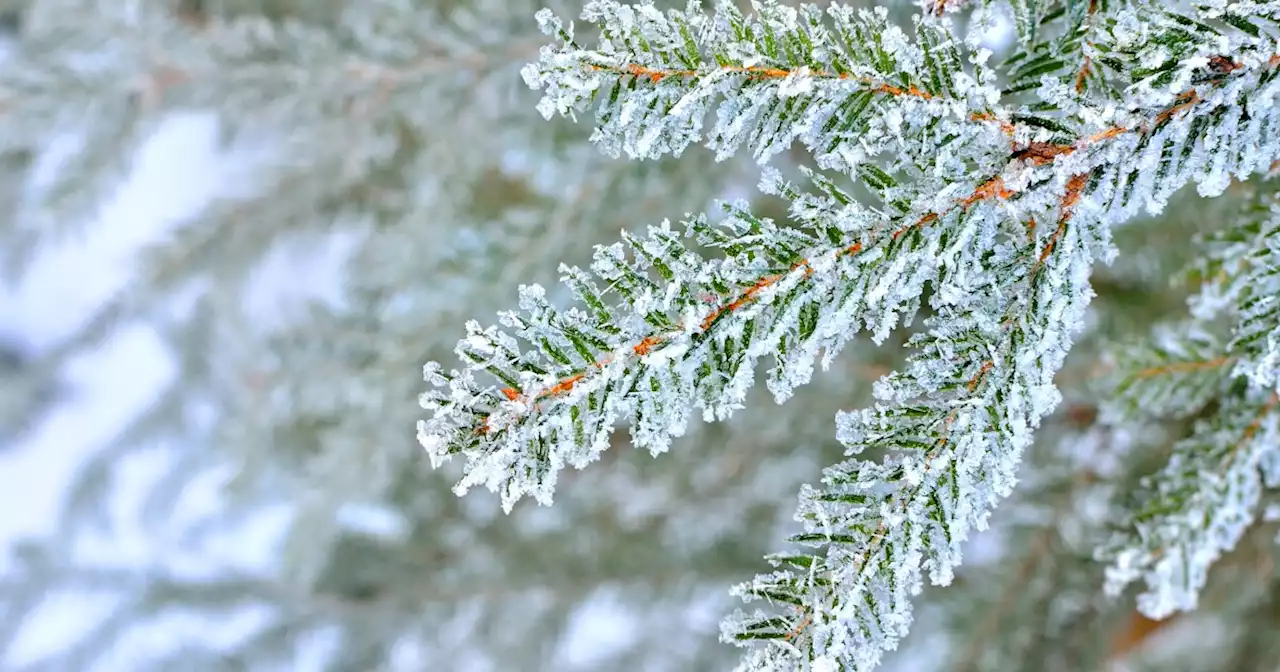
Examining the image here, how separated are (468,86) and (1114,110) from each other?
68cm

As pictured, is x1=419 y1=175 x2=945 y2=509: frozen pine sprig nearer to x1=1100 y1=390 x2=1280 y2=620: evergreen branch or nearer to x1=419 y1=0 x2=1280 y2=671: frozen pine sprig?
x1=419 y1=0 x2=1280 y2=671: frozen pine sprig

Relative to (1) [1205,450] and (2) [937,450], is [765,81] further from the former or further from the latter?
(1) [1205,450]

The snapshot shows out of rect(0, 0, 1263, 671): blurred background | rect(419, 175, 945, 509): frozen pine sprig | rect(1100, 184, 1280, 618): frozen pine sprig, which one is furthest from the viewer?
rect(0, 0, 1263, 671): blurred background

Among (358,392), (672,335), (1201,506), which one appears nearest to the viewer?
(672,335)

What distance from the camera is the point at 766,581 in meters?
0.33

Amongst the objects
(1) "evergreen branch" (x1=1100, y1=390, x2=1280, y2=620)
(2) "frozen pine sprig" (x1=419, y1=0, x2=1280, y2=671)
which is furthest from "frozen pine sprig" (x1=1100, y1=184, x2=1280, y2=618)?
(2) "frozen pine sprig" (x1=419, y1=0, x2=1280, y2=671)

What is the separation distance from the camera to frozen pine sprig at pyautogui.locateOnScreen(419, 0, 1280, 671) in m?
0.30

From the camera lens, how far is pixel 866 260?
12.1 inches

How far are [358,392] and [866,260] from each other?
0.70 m

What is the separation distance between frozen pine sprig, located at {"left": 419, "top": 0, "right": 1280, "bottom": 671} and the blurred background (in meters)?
0.23

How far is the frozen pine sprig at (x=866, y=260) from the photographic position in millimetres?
300

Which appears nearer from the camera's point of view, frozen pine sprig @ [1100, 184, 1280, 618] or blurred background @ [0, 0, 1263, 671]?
frozen pine sprig @ [1100, 184, 1280, 618]

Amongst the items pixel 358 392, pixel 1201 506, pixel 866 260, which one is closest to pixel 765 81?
pixel 866 260

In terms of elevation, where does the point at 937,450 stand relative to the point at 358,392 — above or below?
below
